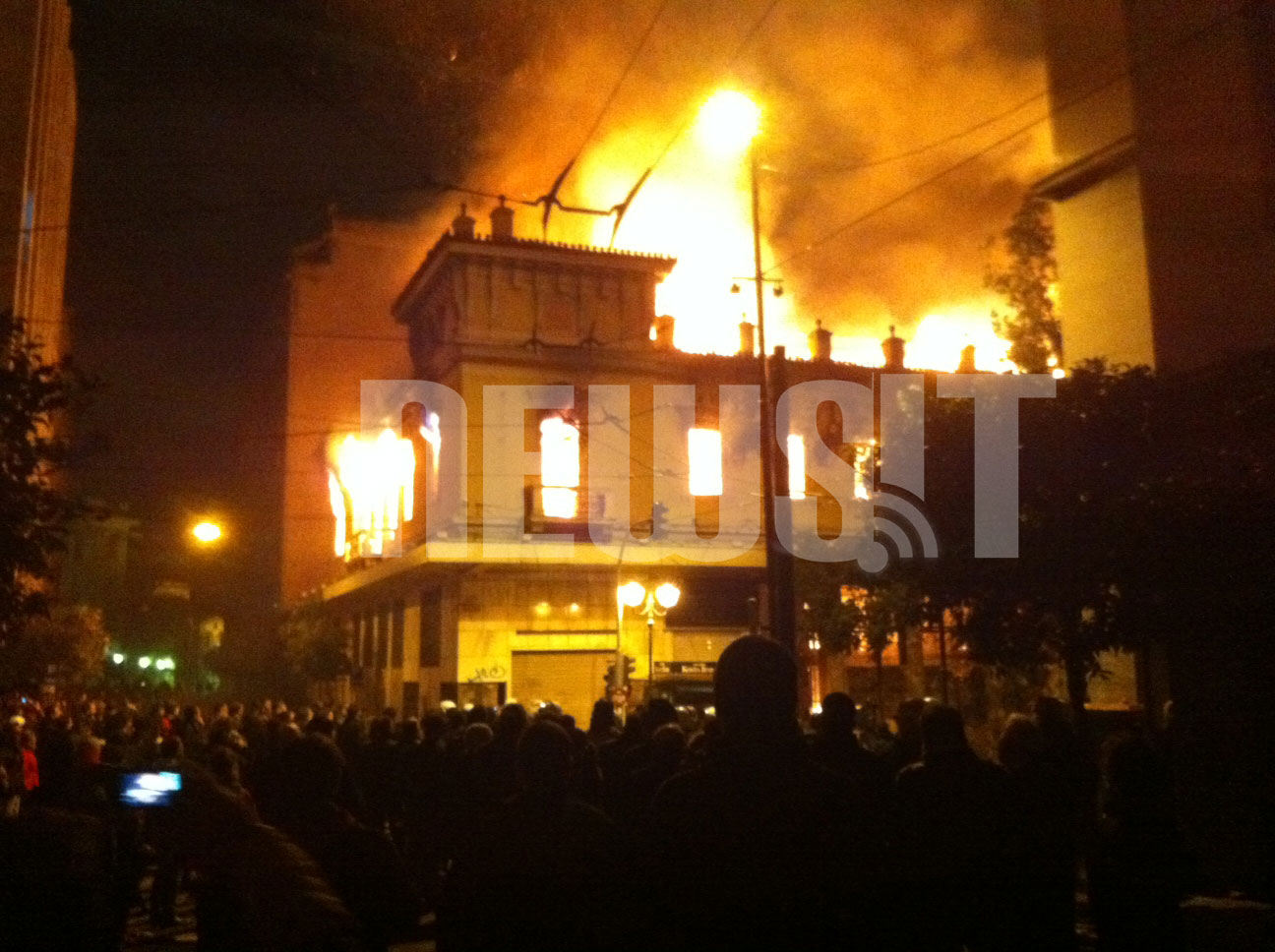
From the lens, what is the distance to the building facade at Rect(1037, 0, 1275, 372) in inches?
630

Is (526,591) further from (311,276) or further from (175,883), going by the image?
(175,883)

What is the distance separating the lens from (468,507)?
30234 mm

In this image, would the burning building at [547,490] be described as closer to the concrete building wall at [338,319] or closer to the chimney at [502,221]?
the chimney at [502,221]

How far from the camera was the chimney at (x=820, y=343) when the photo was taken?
40562mm

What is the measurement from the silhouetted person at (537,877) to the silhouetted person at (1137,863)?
2.48m

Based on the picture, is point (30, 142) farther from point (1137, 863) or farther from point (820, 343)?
point (1137, 863)

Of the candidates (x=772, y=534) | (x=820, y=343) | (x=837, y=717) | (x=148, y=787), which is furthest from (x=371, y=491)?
(x=837, y=717)

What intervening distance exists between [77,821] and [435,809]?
4.24m

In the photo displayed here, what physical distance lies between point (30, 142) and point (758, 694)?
3484 centimetres

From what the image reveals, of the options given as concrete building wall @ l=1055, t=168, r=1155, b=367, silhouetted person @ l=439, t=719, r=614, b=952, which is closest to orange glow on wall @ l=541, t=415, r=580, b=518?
concrete building wall @ l=1055, t=168, r=1155, b=367

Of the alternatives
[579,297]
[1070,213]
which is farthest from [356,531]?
[1070,213]

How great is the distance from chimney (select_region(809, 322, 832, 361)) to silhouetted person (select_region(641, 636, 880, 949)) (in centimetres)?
3805

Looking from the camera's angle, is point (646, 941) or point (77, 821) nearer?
point (646, 941)

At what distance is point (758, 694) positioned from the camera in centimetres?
297
